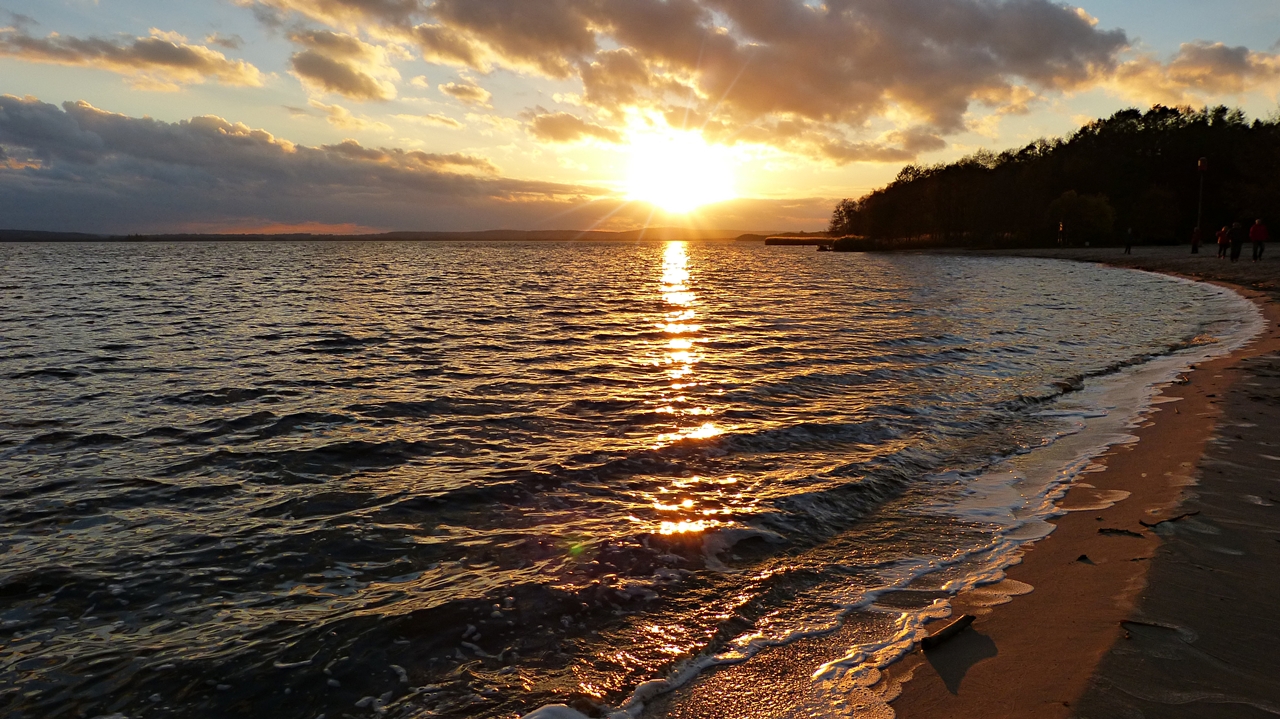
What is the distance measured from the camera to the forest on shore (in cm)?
9256

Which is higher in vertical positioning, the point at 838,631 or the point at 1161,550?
the point at 1161,550

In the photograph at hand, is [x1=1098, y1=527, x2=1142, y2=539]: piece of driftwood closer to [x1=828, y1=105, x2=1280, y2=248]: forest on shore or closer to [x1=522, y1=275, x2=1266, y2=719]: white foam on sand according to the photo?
[x1=522, y1=275, x2=1266, y2=719]: white foam on sand

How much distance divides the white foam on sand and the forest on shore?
290ft

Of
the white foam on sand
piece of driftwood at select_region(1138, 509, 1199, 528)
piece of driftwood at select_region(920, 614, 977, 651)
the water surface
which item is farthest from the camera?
piece of driftwood at select_region(1138, 509, 1199, 528)

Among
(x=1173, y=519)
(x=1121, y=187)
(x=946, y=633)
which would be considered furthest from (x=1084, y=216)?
(x=946, y=633)

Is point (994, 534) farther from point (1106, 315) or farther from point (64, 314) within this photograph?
point (64, 314)

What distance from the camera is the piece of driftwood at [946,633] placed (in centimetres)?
489

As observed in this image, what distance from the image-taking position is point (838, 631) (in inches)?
210

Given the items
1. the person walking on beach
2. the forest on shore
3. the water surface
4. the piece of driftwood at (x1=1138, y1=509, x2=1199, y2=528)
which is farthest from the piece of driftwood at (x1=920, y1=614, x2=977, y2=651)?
the forest on shore

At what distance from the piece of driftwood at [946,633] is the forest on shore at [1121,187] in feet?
324

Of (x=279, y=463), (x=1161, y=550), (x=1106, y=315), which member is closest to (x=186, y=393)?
(x=279, y=463)

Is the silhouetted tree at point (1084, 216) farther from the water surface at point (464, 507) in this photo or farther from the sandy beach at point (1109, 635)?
the sandy beach at point (1109, 635)

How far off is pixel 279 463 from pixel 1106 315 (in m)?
29.3

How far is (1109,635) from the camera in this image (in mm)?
4672
